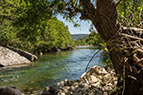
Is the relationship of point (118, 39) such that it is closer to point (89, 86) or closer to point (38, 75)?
point (89, 86)

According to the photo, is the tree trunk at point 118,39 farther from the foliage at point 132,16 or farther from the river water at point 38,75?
the river water at point 38,75

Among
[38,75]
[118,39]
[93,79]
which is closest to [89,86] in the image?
[93,79]

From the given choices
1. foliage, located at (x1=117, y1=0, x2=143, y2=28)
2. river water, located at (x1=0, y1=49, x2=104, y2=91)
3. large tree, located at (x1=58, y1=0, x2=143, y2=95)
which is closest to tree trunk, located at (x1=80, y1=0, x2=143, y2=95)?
large tree, located at (x1=58, y1=0, x2=143, y2=95)

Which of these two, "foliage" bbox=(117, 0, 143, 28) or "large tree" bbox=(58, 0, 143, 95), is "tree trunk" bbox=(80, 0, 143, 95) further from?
"foliage" bbox=(117, 0, 143, 28)

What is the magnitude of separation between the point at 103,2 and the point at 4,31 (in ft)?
51.6

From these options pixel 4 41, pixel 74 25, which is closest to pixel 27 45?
pixel 4 41

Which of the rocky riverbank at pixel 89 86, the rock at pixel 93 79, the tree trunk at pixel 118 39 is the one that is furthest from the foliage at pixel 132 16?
the rock at pixel 93 79

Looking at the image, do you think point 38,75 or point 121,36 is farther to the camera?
point 38,75

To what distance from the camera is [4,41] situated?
61.6ft

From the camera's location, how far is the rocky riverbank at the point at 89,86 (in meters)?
5.84

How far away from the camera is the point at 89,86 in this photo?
21.3 ft

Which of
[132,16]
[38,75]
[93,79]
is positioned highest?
[132,16]

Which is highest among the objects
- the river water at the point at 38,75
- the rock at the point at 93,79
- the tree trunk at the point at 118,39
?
the tree trunk at the point at 118,39

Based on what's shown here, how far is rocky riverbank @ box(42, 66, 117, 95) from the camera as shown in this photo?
19.2ft
